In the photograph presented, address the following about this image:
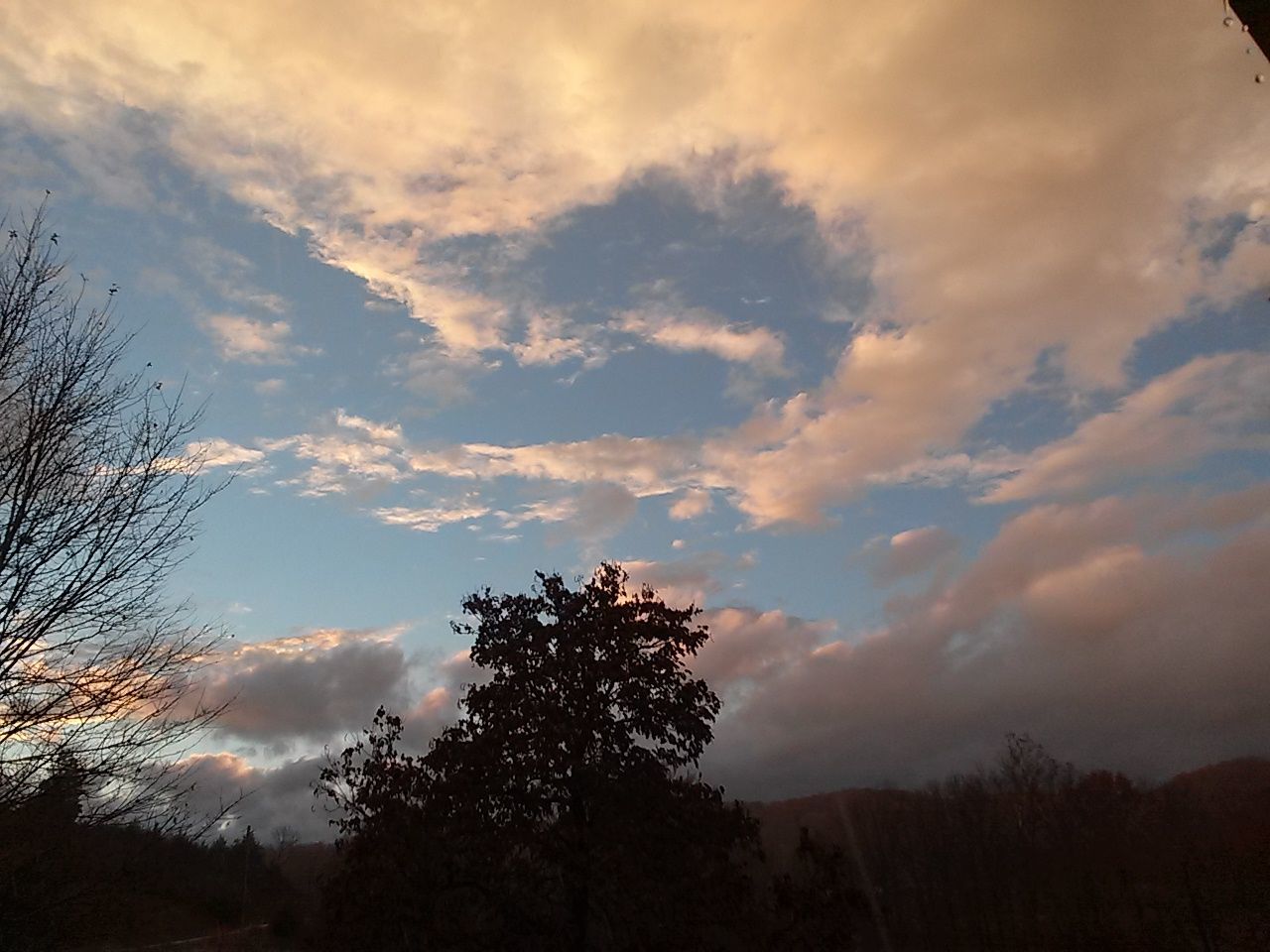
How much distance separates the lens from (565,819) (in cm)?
1230

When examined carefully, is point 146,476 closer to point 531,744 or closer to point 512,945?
point 531,744

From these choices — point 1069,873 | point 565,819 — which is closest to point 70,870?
point 565,819

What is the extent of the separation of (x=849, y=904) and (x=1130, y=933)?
2279 inches

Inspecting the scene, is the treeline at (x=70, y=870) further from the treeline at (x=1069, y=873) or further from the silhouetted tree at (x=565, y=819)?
the treeline at (x=1069, y=873)

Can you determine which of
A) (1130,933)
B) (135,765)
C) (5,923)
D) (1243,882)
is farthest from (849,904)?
(1243,882)

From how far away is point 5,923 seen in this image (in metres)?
9.80

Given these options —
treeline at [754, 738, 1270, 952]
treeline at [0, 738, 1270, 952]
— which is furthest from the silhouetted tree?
treeline at [754, 738, 1270, 952]

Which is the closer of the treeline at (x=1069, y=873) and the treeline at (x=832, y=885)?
the treeline at (x=832, y=885)

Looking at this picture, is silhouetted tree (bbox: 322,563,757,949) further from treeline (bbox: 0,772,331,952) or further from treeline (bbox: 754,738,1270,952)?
treeline (bbox: 754,738,1270,952)

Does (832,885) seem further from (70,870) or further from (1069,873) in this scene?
(1069,873)

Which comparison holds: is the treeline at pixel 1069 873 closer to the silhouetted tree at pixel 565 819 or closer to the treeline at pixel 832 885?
the treeline at pixel 832 885

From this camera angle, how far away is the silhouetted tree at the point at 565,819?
11758 millimetres

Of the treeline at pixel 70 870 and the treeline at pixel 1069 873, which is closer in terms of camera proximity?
the treeline at pixel 70 870

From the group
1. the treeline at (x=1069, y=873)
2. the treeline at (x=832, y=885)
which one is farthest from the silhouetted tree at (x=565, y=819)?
the treeline at (x=1069, y=873)
